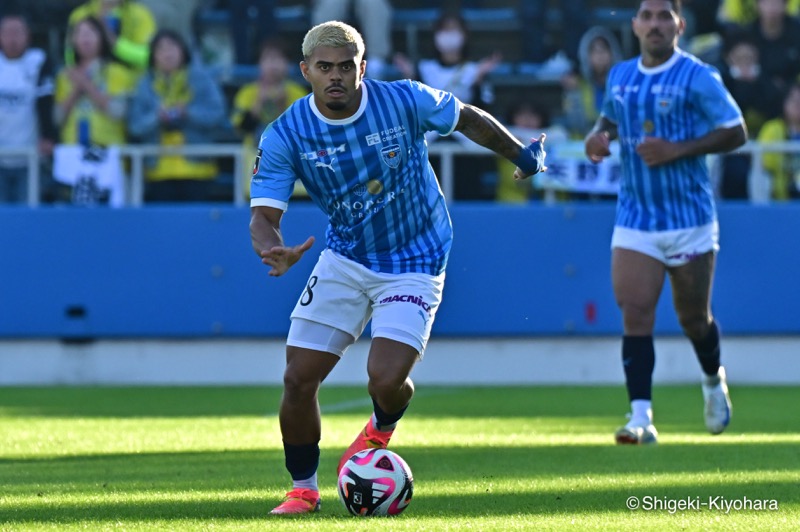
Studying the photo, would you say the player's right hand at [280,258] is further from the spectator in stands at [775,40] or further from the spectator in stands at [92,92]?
the spectator in stands at [775,40]

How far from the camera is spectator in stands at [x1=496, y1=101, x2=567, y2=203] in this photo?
1504 cm

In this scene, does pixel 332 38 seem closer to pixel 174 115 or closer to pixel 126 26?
pixel 174 115

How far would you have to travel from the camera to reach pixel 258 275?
14.8 m

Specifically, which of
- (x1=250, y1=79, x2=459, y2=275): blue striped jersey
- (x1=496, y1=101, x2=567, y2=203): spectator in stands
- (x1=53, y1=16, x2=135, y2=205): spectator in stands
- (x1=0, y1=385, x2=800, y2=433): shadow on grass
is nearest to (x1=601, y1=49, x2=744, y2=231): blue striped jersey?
(x1=0, y1=385, x2=800, y2=433): shadow on grass

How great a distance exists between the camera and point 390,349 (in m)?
6.80

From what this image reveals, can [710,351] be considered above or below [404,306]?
below

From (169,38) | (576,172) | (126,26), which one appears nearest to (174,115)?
(169,38)

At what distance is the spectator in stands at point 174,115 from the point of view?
1502 centimetres

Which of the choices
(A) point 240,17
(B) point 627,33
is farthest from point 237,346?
(B) point 627,33

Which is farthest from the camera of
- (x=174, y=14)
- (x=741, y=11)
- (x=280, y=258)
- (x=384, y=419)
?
(x=174, y=14)

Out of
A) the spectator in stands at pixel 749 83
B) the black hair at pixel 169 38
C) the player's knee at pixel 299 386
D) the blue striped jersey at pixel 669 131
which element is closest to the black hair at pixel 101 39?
the black hair at pixel 169 38

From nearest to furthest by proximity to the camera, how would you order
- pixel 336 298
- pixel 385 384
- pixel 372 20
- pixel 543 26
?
pixel 385 384
pixel 336 298
pixel 372 20
pixel 543 26

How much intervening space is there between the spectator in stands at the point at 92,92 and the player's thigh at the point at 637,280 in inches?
282

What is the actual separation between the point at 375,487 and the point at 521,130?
8898 mm
